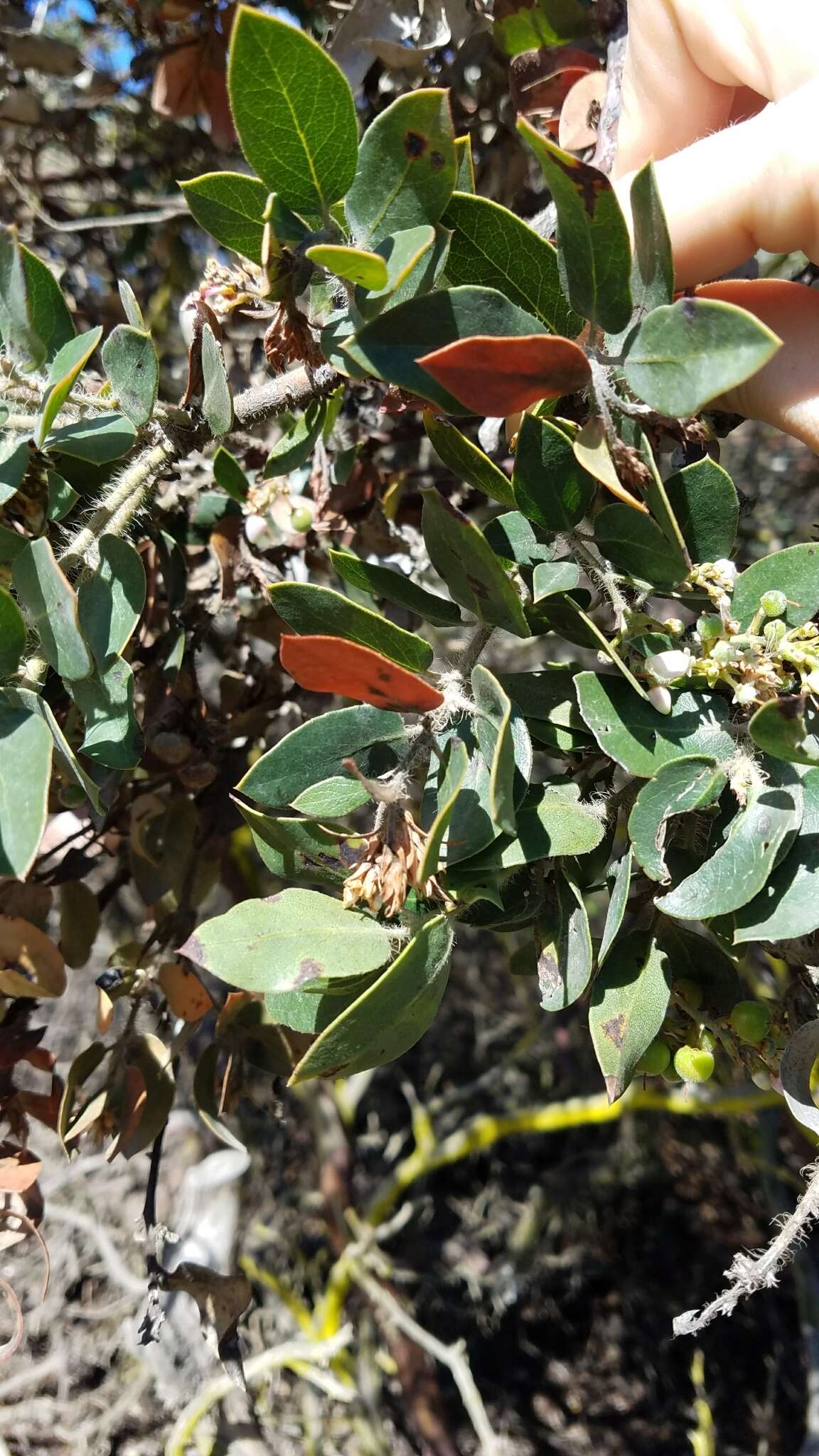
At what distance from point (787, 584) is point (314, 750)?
291 mm

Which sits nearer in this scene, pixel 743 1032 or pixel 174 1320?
pixel 743 1032

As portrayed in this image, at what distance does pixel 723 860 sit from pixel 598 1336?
2.35m

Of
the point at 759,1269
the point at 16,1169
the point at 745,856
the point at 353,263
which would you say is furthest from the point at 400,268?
the point at 16,1169

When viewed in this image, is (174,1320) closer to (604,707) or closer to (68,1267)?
(68,1267)

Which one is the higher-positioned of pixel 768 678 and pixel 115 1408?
pixel 768 678

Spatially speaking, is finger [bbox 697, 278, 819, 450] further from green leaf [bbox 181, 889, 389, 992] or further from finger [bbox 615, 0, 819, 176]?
Result: green leaf [bbox 181, 889, 389, 992]

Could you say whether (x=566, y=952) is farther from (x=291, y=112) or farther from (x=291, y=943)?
(x=291, y=112)

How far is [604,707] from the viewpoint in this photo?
1.57ft

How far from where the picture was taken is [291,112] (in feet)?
1.39

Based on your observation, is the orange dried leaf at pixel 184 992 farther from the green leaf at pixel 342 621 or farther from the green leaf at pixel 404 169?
the green leaf at pixel 404 169

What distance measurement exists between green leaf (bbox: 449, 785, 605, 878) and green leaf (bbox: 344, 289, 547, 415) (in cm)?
23

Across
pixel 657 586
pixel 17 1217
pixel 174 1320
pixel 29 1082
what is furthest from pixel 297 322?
pixel 29 1082

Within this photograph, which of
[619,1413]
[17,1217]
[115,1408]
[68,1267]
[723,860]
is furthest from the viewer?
[619,1413]

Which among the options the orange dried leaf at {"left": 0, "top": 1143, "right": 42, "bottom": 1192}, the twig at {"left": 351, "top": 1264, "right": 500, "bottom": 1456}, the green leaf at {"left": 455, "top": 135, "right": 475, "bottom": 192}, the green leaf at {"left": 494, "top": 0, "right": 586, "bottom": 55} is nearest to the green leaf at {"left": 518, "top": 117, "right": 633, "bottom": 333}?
the green leaf at {"left": 455, "top": 135, "right": 475, "bottom": 192}
